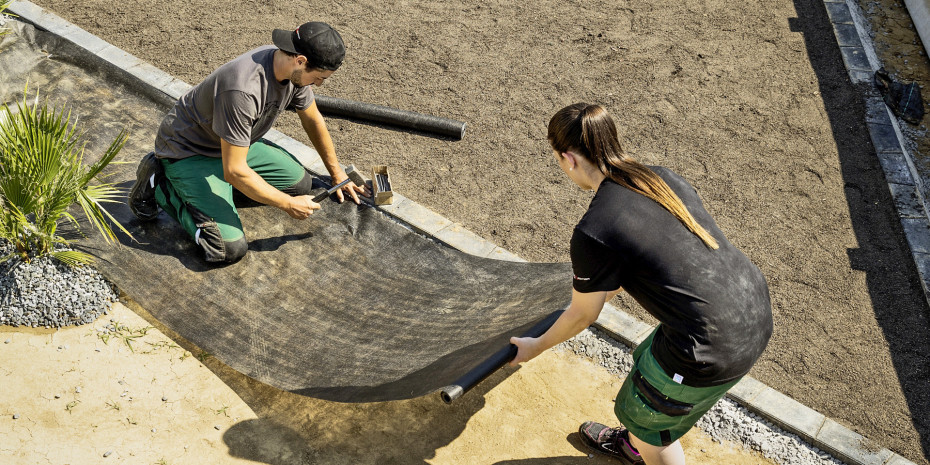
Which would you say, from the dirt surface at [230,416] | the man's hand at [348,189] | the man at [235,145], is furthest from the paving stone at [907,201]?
the man at [235,145]

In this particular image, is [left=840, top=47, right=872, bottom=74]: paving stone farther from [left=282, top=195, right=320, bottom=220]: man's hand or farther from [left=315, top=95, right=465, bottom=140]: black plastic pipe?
[left=282, top=195, right=320, bottom=220]: man's hand

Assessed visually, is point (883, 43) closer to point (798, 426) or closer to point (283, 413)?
point (798, 426)

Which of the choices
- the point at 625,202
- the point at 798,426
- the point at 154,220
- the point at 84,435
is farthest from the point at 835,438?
the point at 154,220

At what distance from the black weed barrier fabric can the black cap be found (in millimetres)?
1226

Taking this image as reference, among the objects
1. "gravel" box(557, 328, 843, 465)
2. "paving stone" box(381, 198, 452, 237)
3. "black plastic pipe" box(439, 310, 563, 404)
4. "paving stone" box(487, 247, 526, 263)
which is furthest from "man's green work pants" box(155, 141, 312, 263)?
"gravel" box(557, 328, 843, 465)

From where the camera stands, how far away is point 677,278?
262 cm

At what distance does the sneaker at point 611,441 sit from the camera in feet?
11.9

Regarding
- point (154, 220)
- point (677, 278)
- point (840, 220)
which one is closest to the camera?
point (677, 278)

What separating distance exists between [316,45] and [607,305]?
7.65 feet

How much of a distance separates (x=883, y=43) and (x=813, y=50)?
98 cm

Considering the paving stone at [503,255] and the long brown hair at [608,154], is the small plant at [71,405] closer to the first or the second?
the paving stone at [503,255]

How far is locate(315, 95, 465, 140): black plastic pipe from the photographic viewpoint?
6.07m

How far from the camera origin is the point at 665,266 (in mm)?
2613

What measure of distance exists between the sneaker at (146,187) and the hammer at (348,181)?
1.01 meters
